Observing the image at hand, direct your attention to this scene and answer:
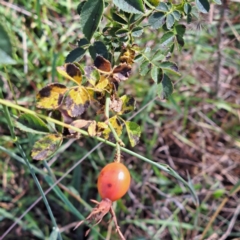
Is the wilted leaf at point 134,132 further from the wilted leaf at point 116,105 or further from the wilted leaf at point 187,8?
the wilted leaf at point 187,8

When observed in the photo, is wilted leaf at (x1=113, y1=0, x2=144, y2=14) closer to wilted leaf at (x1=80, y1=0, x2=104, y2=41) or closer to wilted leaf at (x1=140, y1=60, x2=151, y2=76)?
wilted leaf at (x1=80, y1=0, x2=104, y2=41)

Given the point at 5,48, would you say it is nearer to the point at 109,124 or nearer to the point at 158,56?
the point at 109,124

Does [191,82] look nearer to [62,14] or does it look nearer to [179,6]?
[62,14]

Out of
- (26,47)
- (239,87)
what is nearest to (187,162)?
(239,87)

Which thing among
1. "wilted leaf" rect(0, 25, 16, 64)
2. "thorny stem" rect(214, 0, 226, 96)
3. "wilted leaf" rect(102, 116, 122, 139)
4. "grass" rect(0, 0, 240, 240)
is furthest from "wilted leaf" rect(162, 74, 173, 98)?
"grass" rect(0, 0, 240, 240)

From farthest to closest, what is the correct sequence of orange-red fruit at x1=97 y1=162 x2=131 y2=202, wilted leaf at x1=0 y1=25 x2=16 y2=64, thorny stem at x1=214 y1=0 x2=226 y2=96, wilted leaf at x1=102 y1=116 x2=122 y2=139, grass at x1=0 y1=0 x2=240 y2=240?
grass at x1=0 y1=0 x2=240 y2=240 < thorny stem at x1=214 y1=0 x2=226 y2=96 < wilted leaf at x1=102 y1=116 x2=122 y2=139 < orange-red fruit at x1=97 y1=162 x2=131 y2=202 < wilted leaf at x1=0 y1=25 x2=16 y2=64

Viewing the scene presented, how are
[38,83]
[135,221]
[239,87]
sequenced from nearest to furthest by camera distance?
[135,221], [38,83], [239,87]
